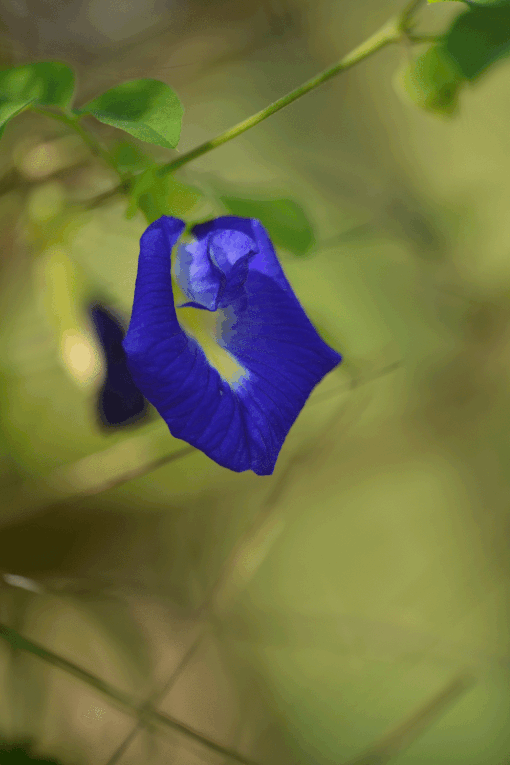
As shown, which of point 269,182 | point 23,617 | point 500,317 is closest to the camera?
point 23,617

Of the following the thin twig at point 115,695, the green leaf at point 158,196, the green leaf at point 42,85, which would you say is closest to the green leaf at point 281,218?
the green leaf at point 158,196

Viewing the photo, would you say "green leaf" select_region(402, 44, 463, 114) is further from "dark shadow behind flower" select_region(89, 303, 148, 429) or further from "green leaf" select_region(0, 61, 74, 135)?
"dark shadow behind flower" select_region(89, 303, 148, 429)

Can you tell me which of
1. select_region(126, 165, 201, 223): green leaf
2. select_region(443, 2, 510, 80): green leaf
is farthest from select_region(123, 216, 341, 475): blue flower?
select_region(443, 2, 510, 80): green leaf

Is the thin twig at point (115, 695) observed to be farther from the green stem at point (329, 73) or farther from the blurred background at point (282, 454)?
the green stem at point (329, 73)

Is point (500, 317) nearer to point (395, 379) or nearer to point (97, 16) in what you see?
point (395, 379)

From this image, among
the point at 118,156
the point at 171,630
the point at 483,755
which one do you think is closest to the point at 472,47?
the point at 118,156

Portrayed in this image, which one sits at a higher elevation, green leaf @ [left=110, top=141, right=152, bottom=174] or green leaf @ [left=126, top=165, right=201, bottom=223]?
green leaf @ [left=110, top=141, right=152, bottom=174]

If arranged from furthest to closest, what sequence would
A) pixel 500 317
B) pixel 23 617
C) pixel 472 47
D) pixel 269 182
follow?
pixel 500 317 → pixel 269 182 → pixel 23 617 → pixel 472 47
